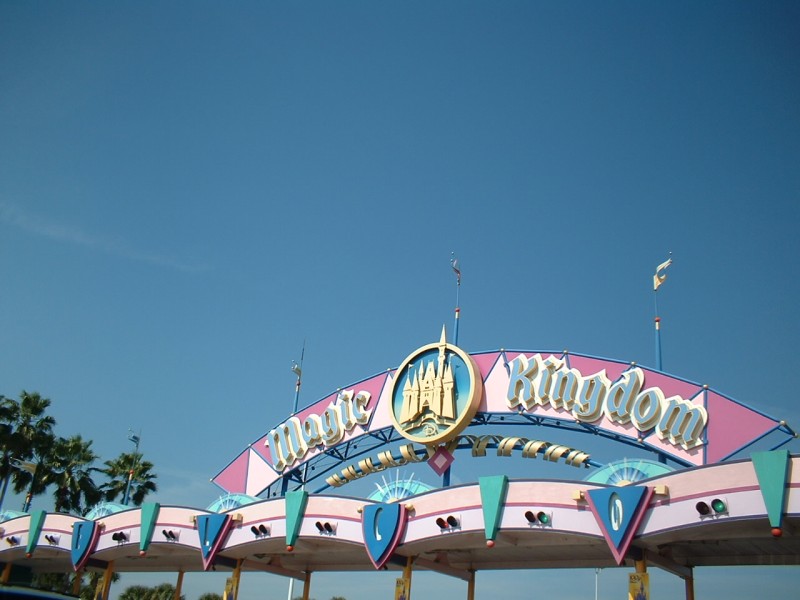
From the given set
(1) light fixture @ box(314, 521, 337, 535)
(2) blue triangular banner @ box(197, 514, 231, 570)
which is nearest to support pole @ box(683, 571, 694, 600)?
(1) light fixture @ box(314, 521, 337, 535)

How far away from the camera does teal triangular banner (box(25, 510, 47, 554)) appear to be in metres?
37.8

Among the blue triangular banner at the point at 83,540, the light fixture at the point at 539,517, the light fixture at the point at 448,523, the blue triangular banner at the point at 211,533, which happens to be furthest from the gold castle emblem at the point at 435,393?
the blue triangular banner at the point at 83,540

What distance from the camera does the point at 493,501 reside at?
2345 cm

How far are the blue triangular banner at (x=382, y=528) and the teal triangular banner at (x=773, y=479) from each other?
1088 centimetres

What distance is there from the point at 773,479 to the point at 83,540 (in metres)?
28.2

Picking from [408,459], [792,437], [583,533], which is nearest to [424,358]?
[408,459]

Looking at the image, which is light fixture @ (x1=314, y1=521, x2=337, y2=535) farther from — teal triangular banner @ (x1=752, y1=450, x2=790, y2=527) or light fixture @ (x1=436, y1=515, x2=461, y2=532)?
teal triangular banner @ (x1=752, y1=450, x2=790, y2=527)

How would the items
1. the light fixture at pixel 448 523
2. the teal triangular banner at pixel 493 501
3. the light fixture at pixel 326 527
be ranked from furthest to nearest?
the light fixture at pixel 326 527 < the light fixture at pixel 448 523 < the teal triangular banner at pixel 493 501

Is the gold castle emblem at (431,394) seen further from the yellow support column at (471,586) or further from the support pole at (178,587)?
the support pole at (178,587)

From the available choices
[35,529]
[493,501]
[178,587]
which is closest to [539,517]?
[493,501]

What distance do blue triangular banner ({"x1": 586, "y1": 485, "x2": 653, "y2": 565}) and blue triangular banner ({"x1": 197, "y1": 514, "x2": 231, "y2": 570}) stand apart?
14508mm

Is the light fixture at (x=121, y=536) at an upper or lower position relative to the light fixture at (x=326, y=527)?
lower

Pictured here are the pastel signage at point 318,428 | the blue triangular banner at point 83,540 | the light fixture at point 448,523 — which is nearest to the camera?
the light fixture at point 448,523

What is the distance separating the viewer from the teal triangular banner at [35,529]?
3778cm
